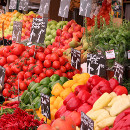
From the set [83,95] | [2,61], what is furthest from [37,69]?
[83,95]

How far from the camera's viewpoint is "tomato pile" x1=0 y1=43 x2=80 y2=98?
3.06 m

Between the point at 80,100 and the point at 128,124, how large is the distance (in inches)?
27.4

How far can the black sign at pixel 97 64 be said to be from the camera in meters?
2.36

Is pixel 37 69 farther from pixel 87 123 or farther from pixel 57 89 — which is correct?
pixel 87 123

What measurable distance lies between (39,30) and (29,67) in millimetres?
546

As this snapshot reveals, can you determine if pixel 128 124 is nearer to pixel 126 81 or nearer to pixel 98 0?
pixel 126 81

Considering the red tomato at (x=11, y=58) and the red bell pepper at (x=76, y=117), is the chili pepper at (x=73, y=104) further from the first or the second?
the red tomato at (x=11, y=58)

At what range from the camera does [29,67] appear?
316cm

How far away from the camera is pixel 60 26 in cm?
495

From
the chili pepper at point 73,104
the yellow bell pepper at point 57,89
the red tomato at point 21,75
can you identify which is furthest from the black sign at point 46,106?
the red tomato at point 21,75

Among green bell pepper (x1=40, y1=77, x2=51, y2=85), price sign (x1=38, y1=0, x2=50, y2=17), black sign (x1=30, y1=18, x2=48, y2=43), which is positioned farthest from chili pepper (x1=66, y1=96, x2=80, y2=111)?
price sign (x1=38, y1=0, x2=50, y2=17)

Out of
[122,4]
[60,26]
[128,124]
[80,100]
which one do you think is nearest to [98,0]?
[122,4]

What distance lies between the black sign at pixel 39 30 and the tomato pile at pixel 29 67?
16 centimetres

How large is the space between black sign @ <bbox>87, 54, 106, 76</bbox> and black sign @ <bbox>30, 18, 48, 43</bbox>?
101cm
